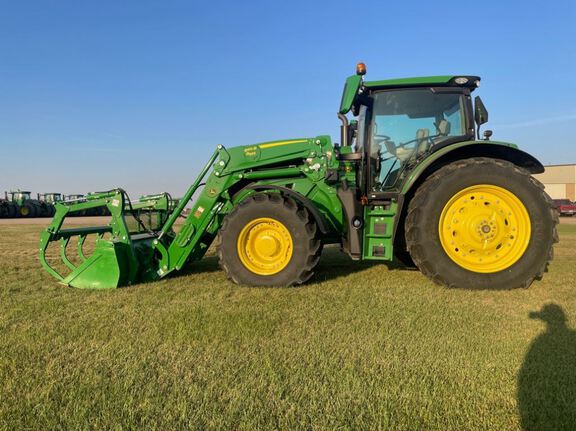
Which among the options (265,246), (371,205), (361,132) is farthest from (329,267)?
(361,132)

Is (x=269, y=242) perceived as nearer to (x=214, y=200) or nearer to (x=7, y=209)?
(x=214, y=200)

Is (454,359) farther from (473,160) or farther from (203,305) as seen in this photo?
(473,160)

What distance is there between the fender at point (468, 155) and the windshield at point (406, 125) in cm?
33

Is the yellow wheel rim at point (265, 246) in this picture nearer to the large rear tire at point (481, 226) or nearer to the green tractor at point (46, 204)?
the large rear tire at point (481, 226)

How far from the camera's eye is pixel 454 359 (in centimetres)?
257

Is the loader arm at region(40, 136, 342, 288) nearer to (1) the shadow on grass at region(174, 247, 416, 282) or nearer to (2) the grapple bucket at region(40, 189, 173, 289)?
(2) the grapple bucket at region(40, 189, 173, 289)

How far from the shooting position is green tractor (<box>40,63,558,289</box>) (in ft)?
14.9

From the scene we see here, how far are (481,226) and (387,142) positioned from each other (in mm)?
1562

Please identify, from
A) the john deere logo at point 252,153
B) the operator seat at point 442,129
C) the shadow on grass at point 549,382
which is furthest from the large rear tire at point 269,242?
the shadow on grass at point 549,382

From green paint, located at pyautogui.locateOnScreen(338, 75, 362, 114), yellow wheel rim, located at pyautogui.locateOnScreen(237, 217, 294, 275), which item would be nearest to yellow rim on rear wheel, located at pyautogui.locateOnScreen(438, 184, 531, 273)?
green paint, located at pyautogui.locateOnScreen(338, 75, 362, 114)

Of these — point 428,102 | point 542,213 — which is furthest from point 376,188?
point 542,213

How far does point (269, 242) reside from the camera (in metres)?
4.92

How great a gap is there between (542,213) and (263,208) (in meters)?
3.15

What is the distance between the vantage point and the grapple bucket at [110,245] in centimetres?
480
